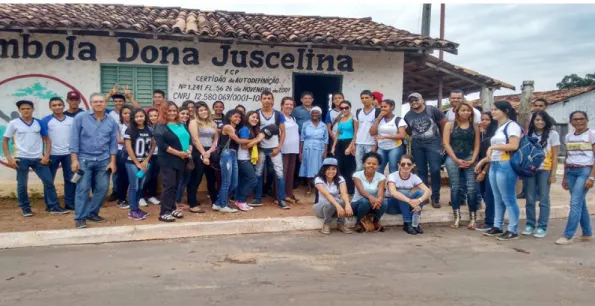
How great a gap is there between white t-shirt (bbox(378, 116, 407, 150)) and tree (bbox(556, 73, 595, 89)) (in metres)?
38.3

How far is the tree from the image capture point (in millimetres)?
37781

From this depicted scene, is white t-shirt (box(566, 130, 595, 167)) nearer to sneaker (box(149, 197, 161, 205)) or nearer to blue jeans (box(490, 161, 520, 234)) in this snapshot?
blue jeans (box(490, 161, 520, 234))

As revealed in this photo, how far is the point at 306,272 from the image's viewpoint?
4391 millimetres

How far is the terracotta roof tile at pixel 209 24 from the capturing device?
725 cm

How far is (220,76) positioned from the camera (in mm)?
8492

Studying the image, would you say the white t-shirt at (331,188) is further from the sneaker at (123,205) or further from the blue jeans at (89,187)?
the sneaker at (123,205)

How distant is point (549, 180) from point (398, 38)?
3.85 m

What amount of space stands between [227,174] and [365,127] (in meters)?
2.24

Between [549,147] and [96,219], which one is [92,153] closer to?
[96,219]

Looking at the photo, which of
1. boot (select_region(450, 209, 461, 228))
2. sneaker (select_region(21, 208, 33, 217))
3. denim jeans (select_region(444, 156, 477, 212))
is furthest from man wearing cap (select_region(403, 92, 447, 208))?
sneaker (select_region(21, 208, 33, 217))

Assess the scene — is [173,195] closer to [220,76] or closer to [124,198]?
[124,198]

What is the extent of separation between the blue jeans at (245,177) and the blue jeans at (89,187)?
72.9 inches

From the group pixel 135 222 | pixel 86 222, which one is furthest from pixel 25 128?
pixel 135 222

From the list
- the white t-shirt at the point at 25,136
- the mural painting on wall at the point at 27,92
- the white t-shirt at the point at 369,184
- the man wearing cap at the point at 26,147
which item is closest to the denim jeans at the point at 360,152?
the white t-shirt at the point at 369,184
